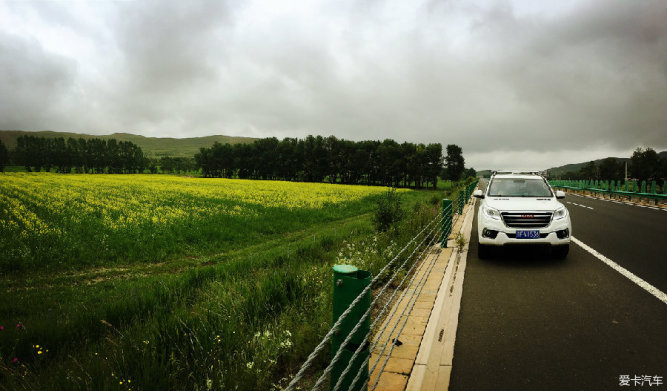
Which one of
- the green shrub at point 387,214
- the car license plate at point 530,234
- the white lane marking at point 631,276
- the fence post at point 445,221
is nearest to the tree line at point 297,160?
the green shrub at point 387,214

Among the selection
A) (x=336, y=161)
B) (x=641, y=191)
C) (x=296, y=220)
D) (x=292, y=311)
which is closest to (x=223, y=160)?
(x=336, y=161)

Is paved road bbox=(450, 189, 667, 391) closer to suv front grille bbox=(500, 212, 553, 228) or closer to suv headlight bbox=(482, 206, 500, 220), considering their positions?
suv front grille bbox=(500, 212, 553, 228)

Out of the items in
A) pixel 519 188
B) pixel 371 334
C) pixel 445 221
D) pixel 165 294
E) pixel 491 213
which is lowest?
pixel 165 294

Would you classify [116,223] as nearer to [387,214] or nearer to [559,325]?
[387,214]

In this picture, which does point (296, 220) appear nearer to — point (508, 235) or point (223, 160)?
point (508, 235)

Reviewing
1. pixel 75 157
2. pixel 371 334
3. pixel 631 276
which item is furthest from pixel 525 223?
pixel 75 157

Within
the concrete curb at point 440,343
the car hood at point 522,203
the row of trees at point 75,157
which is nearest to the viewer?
the concrete curb at point 440,343

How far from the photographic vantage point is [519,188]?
27.1 feet

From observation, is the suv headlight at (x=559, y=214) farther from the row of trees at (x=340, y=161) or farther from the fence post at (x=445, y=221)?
the row of trees at (x=340, y=161)

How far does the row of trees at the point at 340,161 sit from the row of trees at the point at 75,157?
146ft

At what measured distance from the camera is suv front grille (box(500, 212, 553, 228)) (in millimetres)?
6871

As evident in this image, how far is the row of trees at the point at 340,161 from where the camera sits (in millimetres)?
78750

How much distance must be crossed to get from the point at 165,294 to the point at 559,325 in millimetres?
7342

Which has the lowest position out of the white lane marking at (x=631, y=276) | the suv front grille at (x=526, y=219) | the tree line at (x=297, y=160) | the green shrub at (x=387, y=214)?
the white lane marking at (x=631, y=276)
